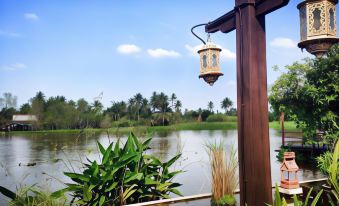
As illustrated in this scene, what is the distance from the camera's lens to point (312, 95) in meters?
7.45

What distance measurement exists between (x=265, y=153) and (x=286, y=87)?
23.8 feet

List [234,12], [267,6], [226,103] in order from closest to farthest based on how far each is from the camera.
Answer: [267,6], [234,12], [226,103]

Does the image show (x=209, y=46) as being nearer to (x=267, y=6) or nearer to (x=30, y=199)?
(x=267, y=6)

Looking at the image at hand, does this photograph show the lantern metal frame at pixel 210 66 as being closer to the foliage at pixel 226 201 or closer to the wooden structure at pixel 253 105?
the wooden structure at pixel 253 105

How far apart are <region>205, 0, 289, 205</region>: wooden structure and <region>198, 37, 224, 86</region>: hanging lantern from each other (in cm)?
49

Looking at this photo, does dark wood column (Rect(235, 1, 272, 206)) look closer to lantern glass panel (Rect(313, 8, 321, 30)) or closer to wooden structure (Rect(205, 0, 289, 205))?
wooden structure (Rect(205, 0, 289, 205))

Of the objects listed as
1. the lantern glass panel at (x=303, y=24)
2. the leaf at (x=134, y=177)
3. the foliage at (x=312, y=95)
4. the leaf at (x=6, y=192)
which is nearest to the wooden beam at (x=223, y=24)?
the lantern glass panel at (x=303, y=24)

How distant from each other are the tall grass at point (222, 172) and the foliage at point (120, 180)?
453mm

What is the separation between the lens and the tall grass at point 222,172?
2838 millimetres

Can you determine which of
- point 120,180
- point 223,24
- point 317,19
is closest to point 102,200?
point 120,180

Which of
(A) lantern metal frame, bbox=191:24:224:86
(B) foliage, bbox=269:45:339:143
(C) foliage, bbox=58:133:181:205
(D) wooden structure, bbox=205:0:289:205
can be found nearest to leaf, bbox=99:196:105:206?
(C) foliage, bbox=58:133:181:205

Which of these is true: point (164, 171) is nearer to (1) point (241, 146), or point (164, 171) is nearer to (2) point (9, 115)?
(1) point (241, 146)

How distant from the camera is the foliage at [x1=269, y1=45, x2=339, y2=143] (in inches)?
289

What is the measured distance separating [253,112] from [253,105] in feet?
0.14
